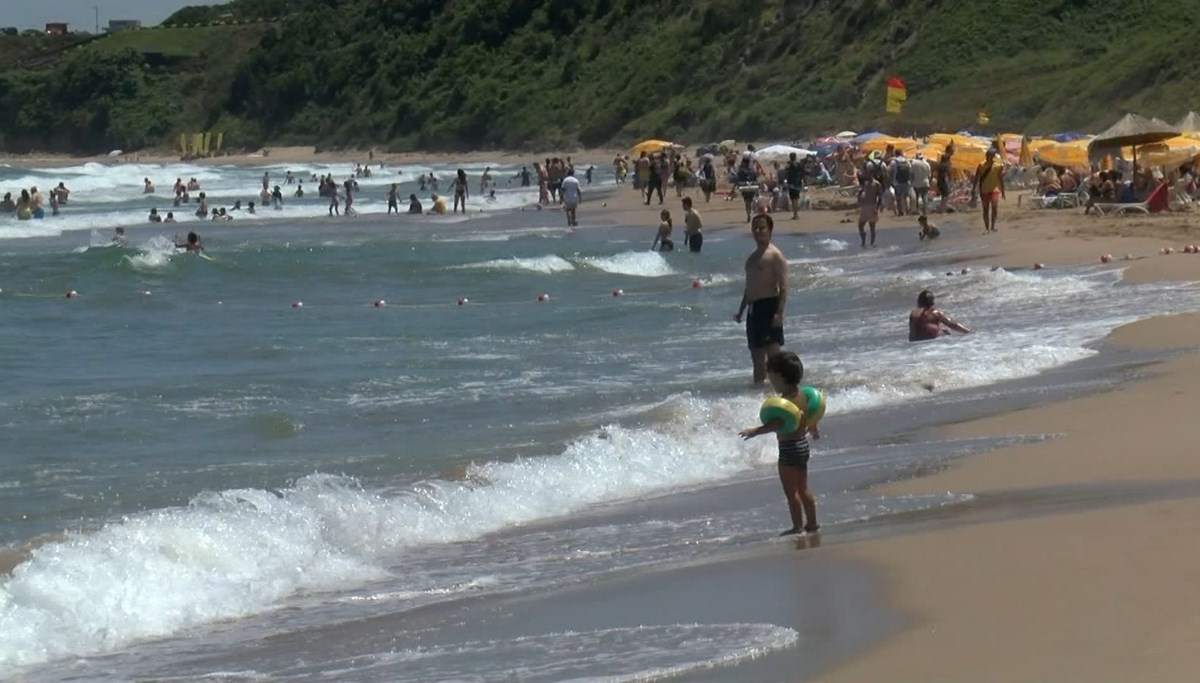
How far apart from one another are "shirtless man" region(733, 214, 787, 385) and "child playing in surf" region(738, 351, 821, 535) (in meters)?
4.59

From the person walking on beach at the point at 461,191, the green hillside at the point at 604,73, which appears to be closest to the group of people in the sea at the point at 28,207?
the person walking on beach at the point at 461,191

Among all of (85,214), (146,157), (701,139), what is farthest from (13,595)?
(146,157)

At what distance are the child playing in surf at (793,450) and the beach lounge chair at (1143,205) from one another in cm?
1933

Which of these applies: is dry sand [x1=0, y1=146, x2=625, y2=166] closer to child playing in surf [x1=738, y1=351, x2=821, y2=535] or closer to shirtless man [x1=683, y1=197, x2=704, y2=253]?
shirtless man [x1=683, y1=197, x2=704, y2=253]

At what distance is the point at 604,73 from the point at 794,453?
8153 cm

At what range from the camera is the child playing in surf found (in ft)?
26.8

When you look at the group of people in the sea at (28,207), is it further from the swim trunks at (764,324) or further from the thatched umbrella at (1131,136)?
the swim trunks at (764,324)

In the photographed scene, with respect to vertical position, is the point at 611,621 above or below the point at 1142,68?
below

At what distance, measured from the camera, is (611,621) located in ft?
22.2

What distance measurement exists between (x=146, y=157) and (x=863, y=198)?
309ft

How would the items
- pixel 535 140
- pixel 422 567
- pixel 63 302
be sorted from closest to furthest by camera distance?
pixel 422 567 < pixel 63 302 < pixel 535 140

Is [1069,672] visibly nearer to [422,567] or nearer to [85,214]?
[422,567]

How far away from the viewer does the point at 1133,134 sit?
3086cm

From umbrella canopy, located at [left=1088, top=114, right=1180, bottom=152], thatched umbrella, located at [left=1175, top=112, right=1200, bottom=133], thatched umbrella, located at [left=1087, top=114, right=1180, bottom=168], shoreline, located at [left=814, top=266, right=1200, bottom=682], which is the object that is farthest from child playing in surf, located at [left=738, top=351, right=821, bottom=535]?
thatched umbrella, located at [left=1175, top=112, right=1200, bottom=133]
